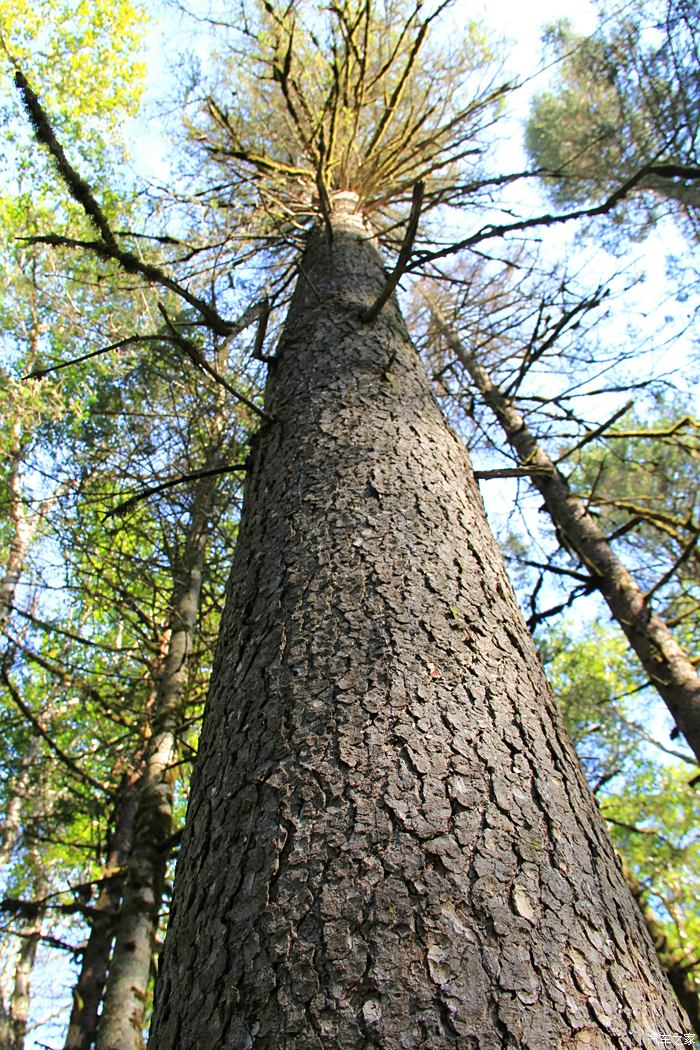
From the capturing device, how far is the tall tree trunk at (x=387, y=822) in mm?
Answer: 800

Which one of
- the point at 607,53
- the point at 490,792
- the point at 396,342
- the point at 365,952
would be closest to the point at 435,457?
the point at 396,342

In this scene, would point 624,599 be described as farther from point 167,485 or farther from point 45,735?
point 45,735

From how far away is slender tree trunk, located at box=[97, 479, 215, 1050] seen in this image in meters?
3.05

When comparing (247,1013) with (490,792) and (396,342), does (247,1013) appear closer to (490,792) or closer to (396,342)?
(490,792)

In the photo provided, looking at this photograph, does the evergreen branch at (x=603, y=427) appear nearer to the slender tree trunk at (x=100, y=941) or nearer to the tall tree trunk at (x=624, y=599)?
the tall tree trunk at (x=624, y=599)

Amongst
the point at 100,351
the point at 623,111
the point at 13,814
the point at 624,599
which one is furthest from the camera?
the point at 13,814

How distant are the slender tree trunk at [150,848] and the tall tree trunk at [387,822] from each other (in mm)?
2586

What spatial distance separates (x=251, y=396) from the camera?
5223mm

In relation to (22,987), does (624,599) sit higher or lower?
lower

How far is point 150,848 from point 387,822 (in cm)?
323

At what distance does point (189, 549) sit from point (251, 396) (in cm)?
138

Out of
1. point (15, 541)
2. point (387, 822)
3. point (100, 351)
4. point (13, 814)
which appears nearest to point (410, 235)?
point (100, 351)

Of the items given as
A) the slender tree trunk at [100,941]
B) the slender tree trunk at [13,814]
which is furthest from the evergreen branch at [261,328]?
the slender tree trunk at [13,814]

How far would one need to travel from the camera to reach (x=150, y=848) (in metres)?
3.61
